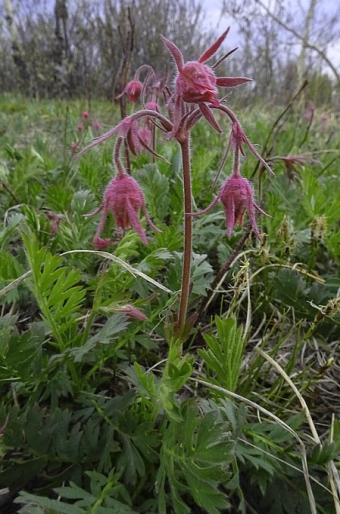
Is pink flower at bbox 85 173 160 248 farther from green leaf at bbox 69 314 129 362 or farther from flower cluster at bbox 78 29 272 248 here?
green leaf at bbox 69 314 129 362

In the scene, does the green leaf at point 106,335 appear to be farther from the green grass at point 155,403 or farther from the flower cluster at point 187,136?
the flower cluster at point 187,136

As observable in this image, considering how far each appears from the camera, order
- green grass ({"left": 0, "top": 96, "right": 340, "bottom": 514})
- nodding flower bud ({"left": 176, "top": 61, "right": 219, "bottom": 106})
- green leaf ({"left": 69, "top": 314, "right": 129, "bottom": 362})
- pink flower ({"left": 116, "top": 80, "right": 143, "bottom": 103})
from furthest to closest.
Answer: pink flower ({"left": 116, "top": 80, "right": 143, "bottom": 103}) → green leaf ({"left": 69, "top": 314, "right": 129, "bottom": 362}) → green grass ({"left": 0, "top": 96, "right": 340, "bottom": 514}) → nodding flower bud ({"left": 176, "top": 61, "right": 219, "bottom": 106})

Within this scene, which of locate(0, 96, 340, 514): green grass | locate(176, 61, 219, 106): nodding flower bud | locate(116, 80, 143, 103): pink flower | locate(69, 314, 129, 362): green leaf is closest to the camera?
locate(176, 61, 219, 106): nodding flower bud

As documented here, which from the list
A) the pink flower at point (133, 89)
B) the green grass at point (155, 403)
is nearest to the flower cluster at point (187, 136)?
the green grass at point (155, 403)

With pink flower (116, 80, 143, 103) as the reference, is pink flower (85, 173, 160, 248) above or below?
below

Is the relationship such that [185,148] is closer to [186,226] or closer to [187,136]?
[187,136]

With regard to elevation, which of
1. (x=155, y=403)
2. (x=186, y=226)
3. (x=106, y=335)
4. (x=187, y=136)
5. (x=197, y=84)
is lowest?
(x=155, y=403)

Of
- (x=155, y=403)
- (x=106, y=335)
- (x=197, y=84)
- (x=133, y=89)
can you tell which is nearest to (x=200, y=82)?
(x=197, y=84)

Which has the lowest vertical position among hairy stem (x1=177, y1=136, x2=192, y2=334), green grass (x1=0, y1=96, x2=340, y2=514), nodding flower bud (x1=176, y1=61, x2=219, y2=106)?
green grass (x1=0, y1=96, x2=340, y2=514)

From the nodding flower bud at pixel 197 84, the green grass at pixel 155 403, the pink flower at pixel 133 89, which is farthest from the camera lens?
Result: the pink flower at pixel 133 89

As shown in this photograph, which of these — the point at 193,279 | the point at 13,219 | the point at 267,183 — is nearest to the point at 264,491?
the point at 193,279

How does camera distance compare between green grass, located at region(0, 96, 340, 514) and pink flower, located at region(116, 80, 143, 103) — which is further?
pink flower, located at region(116, 80, 143, 103)

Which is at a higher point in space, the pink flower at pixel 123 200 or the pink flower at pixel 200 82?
the pink flower at pixel 200 82

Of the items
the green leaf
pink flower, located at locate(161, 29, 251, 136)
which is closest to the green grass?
the green leaf
